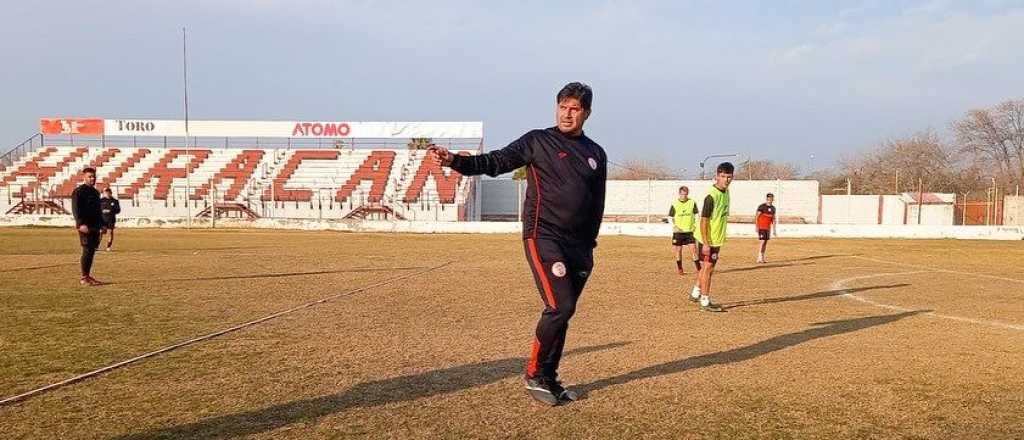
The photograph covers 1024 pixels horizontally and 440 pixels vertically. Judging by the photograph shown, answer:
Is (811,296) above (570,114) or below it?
below

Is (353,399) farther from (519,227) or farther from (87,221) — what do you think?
(519,227)

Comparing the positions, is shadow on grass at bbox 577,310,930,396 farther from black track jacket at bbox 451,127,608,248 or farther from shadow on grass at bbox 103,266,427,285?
shadow on grass at bbox 103,266,427,285

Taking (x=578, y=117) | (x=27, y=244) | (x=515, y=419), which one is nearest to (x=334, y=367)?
(x=515, y=419)

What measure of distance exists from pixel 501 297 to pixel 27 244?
20036mm

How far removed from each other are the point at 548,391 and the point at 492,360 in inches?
53.6

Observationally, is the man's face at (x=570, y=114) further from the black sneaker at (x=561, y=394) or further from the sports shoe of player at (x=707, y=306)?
the sports shoe of player at (x=707, y=306)

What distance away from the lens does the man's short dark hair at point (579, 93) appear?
4844mm

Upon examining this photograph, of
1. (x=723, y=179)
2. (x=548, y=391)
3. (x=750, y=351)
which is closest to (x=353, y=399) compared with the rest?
(x=548, y=391)

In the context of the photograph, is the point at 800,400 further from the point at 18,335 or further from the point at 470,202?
the point at 470,202

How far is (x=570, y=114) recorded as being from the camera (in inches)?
190

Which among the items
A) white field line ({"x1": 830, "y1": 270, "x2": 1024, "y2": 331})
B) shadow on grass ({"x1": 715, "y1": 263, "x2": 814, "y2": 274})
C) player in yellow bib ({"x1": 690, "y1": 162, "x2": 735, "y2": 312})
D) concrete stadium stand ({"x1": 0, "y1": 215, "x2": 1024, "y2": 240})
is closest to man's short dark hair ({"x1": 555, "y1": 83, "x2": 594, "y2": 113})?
player in yellow bib ({"x1": 690, "y1": 162, "x2": 735, "y2": 312})

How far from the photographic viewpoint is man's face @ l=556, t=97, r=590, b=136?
484cm

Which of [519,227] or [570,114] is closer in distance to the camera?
[570,114]

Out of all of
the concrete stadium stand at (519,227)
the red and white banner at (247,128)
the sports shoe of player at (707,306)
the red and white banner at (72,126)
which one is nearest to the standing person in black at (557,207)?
the sports shoe of player at (707,306)
